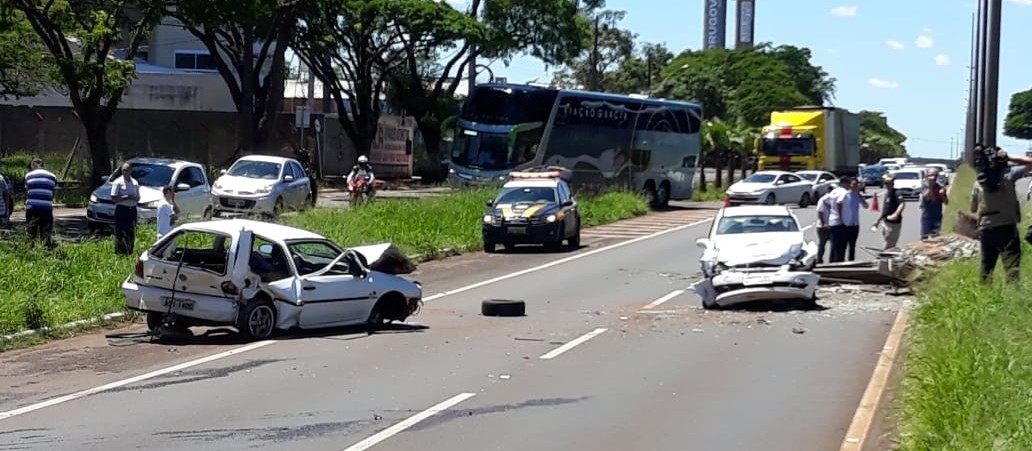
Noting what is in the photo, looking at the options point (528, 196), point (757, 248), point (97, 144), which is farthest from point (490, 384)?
point (97, 144)

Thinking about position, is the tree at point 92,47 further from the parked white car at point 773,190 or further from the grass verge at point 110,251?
the parked white car at point 773,190

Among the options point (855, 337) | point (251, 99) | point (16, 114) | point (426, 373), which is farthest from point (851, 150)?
point (426, 373)

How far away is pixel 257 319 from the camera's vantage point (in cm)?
1526

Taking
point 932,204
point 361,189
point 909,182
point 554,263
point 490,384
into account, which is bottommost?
point 554,263

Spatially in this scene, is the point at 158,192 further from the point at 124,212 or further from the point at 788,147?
the point at 788,147

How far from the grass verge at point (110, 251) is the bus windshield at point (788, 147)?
21.3m

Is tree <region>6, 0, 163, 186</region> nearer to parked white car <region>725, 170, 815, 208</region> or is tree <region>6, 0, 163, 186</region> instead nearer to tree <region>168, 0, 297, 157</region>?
tree <region>168, 0, 297, 157</region>

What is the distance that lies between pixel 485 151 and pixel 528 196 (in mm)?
10628

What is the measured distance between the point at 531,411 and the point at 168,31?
63.8m

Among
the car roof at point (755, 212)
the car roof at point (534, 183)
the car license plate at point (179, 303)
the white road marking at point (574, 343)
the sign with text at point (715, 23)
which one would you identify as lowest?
the white road marking at point (574, 343)

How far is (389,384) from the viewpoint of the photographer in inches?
490

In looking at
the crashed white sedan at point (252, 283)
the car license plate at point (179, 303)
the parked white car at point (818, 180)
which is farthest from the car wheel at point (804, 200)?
the car license plate at point (179, 303)

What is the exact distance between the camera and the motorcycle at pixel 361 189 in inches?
1324

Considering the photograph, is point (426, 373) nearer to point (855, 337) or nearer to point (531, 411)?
point (531, 411)
